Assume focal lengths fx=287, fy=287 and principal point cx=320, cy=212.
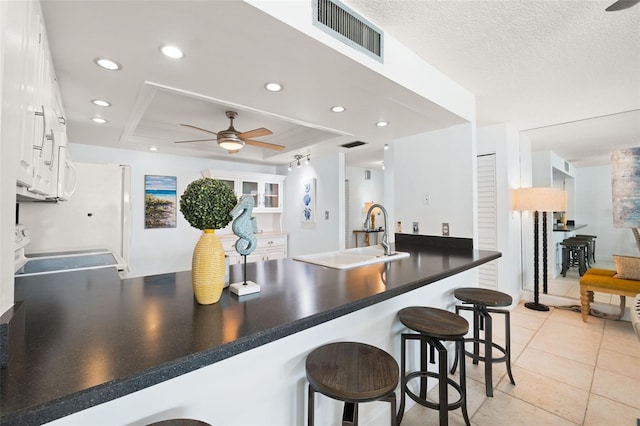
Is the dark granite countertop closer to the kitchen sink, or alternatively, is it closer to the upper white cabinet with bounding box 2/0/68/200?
the kitchen sink

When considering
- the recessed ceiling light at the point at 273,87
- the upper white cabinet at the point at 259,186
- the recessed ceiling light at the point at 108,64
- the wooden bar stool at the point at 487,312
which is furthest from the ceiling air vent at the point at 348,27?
the upper white cabinet at the point at 259,186

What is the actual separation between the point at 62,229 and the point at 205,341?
2.81m

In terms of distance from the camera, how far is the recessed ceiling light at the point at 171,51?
1476mm

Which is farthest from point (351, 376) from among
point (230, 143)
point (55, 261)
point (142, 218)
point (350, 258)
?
point (142, 218)

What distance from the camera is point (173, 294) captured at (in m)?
1.23

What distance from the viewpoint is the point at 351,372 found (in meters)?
1.14

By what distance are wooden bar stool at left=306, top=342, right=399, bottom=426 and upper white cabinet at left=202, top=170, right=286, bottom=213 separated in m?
3.96

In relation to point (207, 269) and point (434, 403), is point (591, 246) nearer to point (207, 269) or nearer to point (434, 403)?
point (434, 403)

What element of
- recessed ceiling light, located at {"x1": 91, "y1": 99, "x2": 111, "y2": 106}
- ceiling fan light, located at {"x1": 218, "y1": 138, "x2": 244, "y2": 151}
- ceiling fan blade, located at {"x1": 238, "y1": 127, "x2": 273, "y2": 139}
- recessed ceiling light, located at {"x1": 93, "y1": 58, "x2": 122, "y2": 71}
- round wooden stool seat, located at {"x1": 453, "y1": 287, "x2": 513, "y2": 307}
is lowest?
round wooden stool seat, located at {"x1": 453, "y1": 287, "x2": 513, "y2": 307}

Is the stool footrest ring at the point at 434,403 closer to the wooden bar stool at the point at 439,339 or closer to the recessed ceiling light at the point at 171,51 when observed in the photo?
the wooden bar stool at the point at 439,339

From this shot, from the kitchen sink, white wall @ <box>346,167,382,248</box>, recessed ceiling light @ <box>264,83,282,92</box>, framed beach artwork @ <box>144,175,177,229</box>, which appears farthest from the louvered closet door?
framed beach artwork @ <box>144,175,177,229</box>

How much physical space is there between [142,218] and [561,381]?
5.12 meters

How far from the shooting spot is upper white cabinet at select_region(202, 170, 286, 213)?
493cm

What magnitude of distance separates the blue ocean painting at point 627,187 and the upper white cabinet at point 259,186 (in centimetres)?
436
